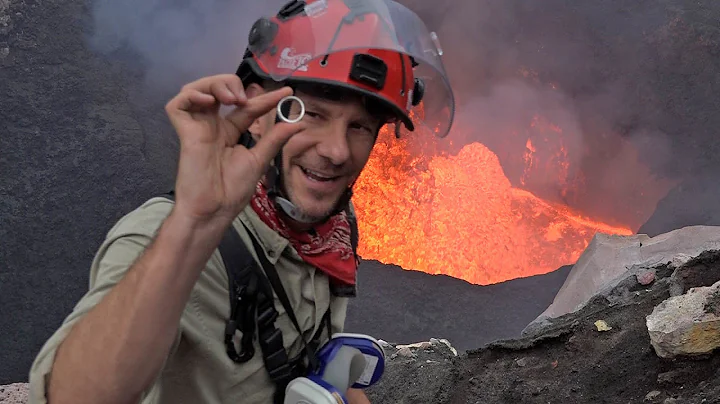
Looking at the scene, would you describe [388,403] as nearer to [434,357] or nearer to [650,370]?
[434,357]

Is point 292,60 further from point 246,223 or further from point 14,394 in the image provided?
point 14,394

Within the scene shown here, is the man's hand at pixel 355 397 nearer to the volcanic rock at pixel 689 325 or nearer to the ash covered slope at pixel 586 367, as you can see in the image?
the ash covered slope at pixel 586 367

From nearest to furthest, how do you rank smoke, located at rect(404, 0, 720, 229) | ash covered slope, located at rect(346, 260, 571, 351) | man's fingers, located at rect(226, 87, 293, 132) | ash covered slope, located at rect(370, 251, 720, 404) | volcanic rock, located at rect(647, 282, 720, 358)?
man's fingers, located at rect(226, 87, 293, 132), volcanic rock, located at rect(647, 282, 720, 358), ash covered slope, located at rect(370, 251, 720, 404), ash covered slope, located at rect(346, 260, 571, 351), smoke, located at rect(404, 0, 720, 229)

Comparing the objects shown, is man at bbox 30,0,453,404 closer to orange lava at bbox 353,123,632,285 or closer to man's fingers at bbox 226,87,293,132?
man's fingers at bbox 226,87,293,132

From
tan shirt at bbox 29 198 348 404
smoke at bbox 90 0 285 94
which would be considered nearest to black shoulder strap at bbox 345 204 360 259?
tan shirt at bbox 29 198 348 404

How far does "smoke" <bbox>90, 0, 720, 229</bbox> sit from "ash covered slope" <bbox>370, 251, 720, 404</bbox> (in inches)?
208


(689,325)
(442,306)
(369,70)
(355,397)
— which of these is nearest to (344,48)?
(369,70)

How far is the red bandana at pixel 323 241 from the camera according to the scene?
1.65 meters

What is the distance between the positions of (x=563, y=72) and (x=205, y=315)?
9.77m

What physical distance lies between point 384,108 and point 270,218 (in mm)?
519

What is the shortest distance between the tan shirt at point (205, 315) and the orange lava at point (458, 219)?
767 centimetres

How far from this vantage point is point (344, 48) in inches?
66.8

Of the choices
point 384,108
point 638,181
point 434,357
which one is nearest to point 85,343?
point 384,108

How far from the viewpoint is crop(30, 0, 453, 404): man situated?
106cm
